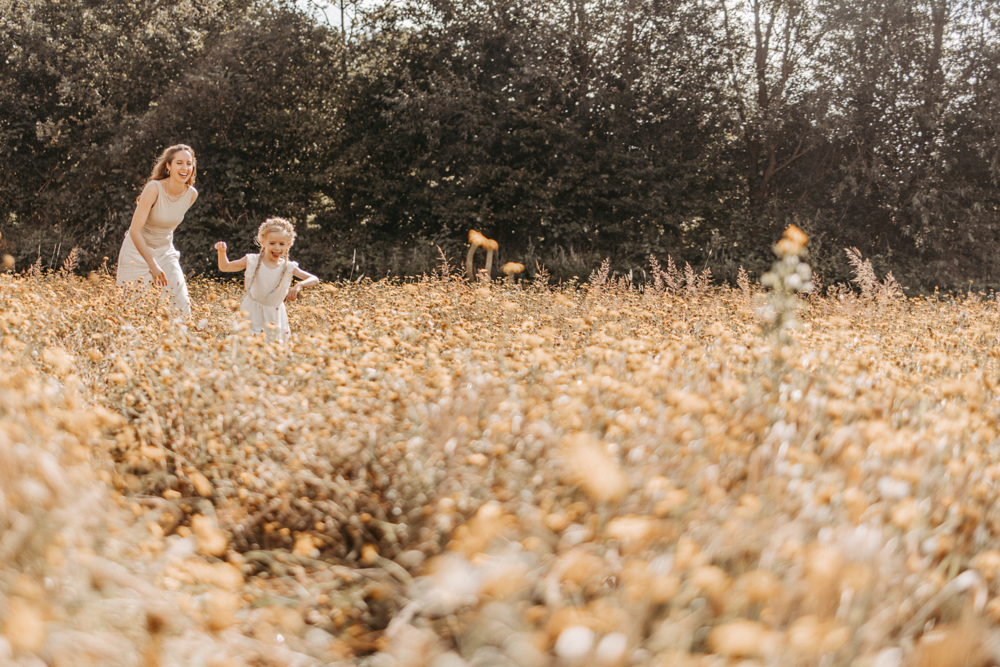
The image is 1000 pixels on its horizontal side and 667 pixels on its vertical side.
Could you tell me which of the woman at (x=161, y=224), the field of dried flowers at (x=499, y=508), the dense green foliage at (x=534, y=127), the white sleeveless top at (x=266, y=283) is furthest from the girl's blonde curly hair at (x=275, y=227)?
the dense green foliage at (x=534, y=127)

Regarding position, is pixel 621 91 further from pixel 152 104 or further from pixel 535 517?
pixel 535 517

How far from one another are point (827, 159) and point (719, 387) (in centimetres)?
1246

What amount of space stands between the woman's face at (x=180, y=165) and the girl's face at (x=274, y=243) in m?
0.80

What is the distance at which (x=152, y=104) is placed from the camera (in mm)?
13172

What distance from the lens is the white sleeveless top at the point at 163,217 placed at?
5.55 m

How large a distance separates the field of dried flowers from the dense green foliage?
9647 mm

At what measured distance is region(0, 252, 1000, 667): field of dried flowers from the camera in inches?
55.3

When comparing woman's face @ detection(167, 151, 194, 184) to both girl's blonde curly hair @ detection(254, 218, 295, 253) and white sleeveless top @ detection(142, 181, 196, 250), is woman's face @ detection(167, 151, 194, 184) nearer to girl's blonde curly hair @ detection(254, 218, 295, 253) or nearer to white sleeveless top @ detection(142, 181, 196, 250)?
white sleeveless top @ detection(142, 181, 196, 250)

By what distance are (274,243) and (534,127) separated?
339 inches

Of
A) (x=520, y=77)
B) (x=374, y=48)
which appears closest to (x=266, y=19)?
(x=374, y=48)

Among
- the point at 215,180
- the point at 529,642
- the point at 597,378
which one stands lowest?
the point at 529,642

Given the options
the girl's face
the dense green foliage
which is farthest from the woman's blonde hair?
the dense green foliage

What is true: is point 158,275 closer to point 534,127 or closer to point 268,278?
point 268,278

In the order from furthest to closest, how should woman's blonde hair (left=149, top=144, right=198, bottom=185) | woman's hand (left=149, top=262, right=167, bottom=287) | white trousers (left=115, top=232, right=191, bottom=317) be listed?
woman's blonde hair (left=149, top=144, right=198, bottom=185), white trousers (left=115, top=232, right=191, bottom=317), woman's hand (left=149, top=262, right=167, bottom=287)
